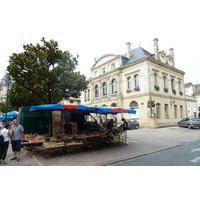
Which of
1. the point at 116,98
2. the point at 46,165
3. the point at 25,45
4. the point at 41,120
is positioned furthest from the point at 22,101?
the point at 116,98

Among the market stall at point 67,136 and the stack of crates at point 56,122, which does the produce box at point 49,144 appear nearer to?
the market stall at point 67,136

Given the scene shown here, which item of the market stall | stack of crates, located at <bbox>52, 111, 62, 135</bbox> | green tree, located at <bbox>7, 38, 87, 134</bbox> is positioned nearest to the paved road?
the market stall

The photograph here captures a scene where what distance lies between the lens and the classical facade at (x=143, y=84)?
922 inches

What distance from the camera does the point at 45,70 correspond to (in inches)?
365

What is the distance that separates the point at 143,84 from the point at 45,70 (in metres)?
17.4

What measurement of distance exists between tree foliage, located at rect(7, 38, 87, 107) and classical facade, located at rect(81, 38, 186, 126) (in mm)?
13757

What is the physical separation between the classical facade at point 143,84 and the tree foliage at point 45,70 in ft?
45.1

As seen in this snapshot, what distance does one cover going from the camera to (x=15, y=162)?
645cm

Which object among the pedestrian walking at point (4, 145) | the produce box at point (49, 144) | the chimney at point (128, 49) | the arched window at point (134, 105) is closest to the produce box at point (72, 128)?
the produce box at point (49, 144)

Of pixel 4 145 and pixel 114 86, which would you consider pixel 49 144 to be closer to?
pixel 4 145

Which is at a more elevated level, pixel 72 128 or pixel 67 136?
pixel 72 128

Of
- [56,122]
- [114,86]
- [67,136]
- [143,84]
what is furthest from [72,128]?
[114,86]

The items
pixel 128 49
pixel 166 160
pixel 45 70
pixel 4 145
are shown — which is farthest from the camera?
pixel 128 49

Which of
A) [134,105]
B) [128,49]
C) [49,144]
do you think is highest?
[128,49]
